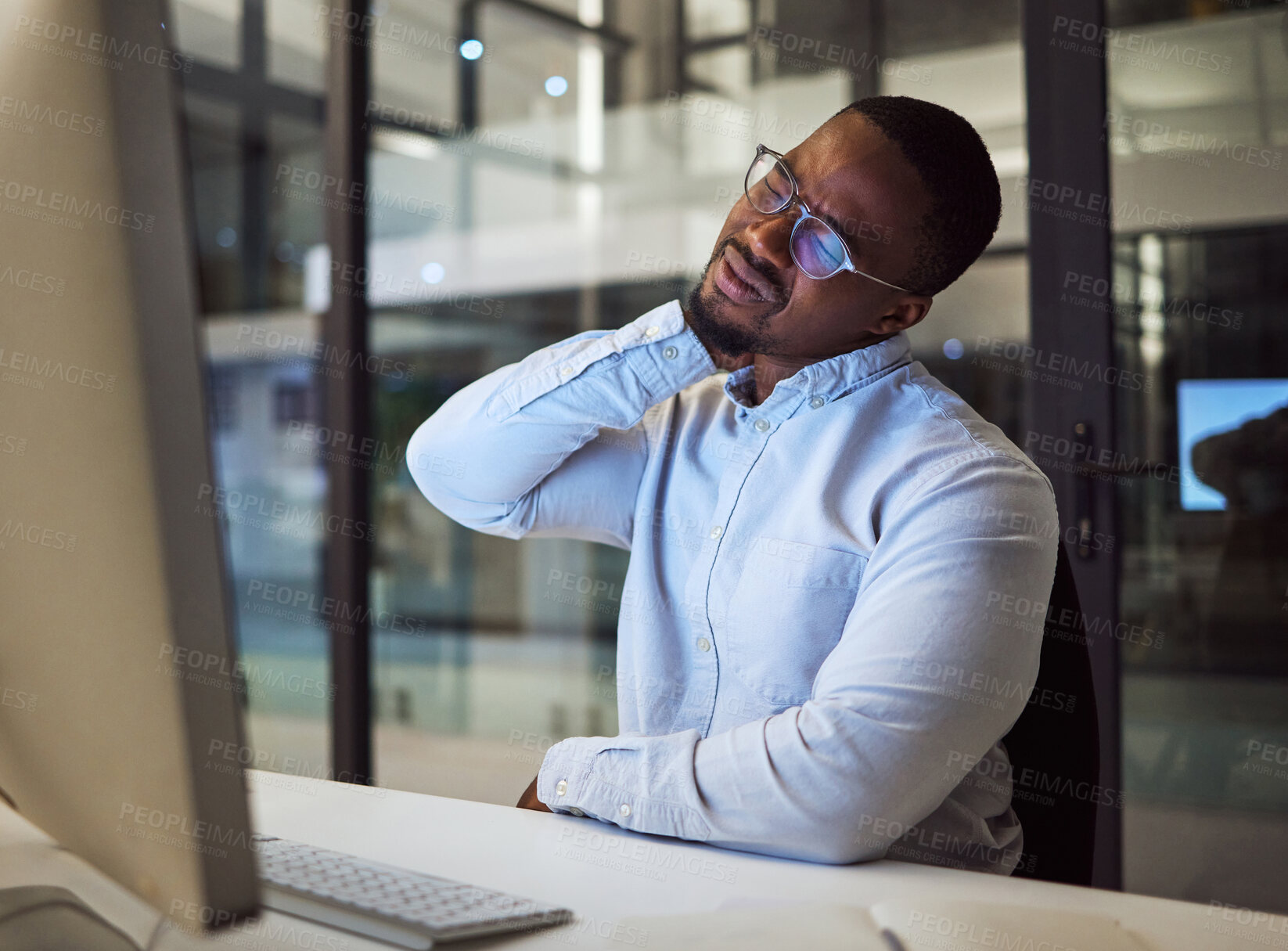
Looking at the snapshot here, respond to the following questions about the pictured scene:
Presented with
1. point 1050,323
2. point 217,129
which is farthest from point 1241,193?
point 217,129

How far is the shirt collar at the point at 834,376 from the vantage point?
1306 mm

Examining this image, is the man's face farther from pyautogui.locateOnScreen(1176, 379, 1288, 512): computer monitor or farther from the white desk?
pyautogui.locateOnScreen(1176, 379, 1288, 512): computer monitor

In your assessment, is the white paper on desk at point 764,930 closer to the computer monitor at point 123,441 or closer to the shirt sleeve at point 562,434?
the computer monitor at point 123,441

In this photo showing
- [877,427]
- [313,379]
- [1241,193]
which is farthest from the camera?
[313,379]

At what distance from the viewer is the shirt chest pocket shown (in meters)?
1.19

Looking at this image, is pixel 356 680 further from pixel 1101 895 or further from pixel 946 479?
pixel 1101 895

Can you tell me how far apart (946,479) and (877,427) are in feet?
0.53

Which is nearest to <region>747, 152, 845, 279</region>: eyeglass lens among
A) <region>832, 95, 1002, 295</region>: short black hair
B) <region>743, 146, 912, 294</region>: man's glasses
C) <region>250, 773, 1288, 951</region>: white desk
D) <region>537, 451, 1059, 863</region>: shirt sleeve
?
<region>743, 146, 912, 294</region>: man's glasses

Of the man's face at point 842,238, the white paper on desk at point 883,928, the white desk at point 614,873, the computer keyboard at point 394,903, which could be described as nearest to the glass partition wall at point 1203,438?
the man's face at point 842,238

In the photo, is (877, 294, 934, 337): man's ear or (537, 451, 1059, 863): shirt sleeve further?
(877, 294, 934, 337): man's ear

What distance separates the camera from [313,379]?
3324 mm

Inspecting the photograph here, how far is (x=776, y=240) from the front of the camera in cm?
131

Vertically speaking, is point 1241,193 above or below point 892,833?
above

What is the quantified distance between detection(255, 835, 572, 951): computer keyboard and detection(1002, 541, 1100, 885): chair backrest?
2.00 ft
